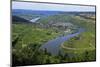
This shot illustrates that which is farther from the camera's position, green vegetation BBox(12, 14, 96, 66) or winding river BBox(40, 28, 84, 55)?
winding river BBox(40, 28, 84, 55)

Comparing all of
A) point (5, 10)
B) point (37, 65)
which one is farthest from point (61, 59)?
point (5, 10)

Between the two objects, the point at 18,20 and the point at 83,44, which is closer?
the point at 18,20

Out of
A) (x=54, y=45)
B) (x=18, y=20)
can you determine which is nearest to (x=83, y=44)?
(x=54, y=45)

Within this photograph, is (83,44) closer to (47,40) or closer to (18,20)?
(47,40)

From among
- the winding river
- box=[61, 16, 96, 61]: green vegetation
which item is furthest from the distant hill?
box=[61, 16, 96, 61]: green vegetation

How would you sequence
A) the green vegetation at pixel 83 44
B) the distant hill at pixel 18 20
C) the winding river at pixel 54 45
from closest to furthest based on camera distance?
the distant hill at pixel 18 20 → the winding river at pixel 54 45 → the green vegetation at pixel 83 44

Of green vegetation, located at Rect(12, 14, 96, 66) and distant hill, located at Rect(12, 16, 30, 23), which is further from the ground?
distant hill, located at Rect(12, 16, 30, 23)

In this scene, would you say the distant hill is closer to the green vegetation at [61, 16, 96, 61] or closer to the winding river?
the winding river

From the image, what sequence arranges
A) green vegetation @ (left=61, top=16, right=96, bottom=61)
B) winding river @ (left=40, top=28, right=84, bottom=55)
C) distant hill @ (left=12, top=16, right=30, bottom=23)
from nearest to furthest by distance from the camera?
distant hill @ (left=12, top=16, right=30, bottom=23) < winding river @ (left=40, top=28, right=84, bottom=55) < green vegetation @ (left=61, top=16, right=96, bottom=61)

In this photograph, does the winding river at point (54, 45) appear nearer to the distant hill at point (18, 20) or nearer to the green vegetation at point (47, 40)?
the green vegetation at point (47, 40)

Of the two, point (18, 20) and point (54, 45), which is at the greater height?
point (18, 20)

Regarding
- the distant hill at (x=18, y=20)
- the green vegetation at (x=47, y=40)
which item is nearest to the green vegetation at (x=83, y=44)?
the green vegetation at (x=47, y=40)

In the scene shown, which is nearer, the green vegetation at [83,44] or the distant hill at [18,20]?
the distant hill at [18,20]
